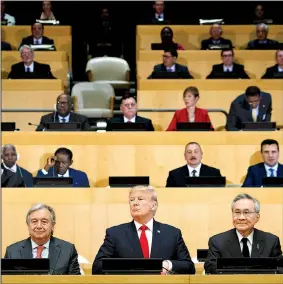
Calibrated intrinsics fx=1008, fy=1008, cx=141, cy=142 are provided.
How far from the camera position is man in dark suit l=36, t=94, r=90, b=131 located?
8984 mm

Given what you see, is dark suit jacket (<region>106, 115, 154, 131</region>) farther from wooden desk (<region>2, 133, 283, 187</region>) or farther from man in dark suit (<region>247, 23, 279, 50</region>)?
man in dark suit (<region>247, 23, 279, 50</region>)

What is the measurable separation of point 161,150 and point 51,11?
4.66 metres

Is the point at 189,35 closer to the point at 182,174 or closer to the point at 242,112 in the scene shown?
the point at 242,112

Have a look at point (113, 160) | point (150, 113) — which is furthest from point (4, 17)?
point (113, 160)

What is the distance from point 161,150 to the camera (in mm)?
8383

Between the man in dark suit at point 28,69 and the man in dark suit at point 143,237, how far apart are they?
4.83m

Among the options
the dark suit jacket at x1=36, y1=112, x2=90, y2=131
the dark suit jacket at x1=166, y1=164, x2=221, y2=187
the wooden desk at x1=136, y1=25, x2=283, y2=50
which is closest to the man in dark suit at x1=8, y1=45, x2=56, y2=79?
the dark suit jacket at x1=36, y1=112, x2=90, y2=131

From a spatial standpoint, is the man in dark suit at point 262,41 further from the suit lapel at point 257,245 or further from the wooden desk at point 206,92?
the suit lapel at point 257,245

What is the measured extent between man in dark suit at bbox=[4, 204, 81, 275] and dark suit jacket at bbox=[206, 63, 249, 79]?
4.95m

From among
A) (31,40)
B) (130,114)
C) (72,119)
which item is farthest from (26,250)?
(31,40)

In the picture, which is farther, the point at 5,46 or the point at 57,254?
the point at 5,46

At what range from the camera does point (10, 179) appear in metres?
7.84

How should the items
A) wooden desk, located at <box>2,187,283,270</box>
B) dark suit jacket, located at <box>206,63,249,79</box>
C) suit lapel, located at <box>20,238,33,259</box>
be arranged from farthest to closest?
dark suit jacket, located at <box>206,63,249,79</box>
wooden desk, located at <box>2,187,283,270</box>
suit lapel, located at <box>20,238,33,259</box>

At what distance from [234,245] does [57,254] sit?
0.98 meters
